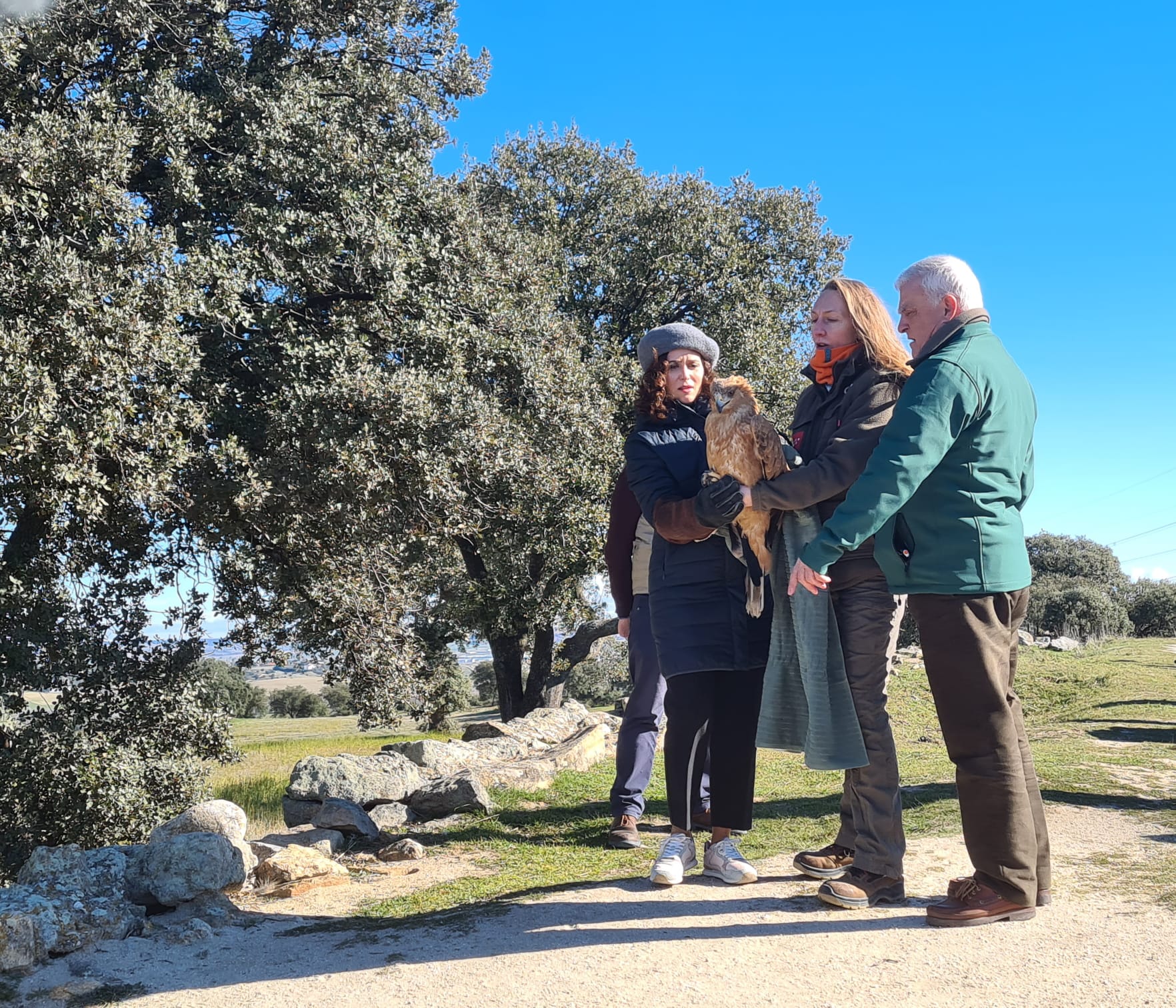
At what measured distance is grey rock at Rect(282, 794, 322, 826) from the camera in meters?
6.64

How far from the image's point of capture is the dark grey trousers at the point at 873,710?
361 centimetres

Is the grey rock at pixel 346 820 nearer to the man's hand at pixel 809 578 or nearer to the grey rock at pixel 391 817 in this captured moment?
the grey rock at pixel 391 817

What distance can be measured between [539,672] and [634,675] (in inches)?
437

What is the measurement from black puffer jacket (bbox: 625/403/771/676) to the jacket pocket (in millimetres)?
751

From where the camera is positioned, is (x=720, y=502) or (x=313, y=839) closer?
(x=720, y=502)

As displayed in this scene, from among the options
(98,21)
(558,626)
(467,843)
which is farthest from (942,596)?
(558,626)

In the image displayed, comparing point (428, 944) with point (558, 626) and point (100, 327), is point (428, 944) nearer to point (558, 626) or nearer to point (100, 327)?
point (100, 327)

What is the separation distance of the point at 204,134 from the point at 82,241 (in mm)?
1692

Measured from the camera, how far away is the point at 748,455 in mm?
3734

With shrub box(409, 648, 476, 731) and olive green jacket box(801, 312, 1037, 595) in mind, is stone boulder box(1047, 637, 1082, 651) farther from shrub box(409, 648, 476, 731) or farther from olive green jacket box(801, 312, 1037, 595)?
olive green jacket box(801, 312, 1037, 595)

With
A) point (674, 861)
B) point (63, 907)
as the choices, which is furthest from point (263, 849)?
point (674, 861)

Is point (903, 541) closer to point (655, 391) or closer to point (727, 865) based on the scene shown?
point (655, 391)

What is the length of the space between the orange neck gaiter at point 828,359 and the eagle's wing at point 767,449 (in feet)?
1.23

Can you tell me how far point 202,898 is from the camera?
14.6 ft
